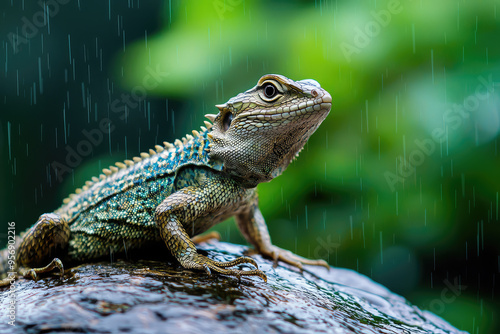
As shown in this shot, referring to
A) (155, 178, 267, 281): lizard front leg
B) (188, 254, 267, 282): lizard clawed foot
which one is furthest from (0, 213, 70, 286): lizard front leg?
(188, 254, 267, 282): lizard clawed foot

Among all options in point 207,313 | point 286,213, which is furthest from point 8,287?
point 286,213
